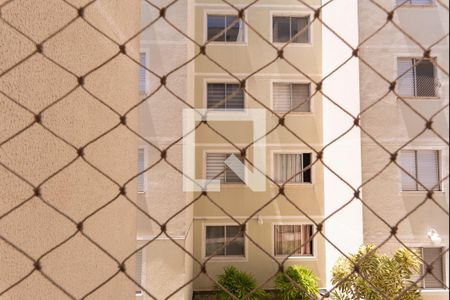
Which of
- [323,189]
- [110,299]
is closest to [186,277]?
[323,189]

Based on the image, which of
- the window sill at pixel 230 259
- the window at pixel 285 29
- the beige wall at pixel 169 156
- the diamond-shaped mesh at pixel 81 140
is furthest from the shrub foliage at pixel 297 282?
the diamond-shaped mesh at pixel 81 140

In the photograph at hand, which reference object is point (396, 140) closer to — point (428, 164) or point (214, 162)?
point (428, 164)

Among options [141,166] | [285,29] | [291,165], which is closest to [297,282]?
[291,165]

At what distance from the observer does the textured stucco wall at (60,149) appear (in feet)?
1.99

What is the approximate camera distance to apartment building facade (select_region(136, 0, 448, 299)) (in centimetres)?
426

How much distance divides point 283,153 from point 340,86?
109 cm

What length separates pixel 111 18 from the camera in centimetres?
100

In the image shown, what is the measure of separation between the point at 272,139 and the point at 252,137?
0.26 m

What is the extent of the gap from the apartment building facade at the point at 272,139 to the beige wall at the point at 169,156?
11 mm

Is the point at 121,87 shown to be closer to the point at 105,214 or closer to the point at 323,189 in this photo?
the point at 105,214

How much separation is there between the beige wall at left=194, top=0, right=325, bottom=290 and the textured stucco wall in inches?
148

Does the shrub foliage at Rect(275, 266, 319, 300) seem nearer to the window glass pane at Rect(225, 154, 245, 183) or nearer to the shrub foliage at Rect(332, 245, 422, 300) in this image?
the shrub foliage at Rect(332, 245, 422, 300)

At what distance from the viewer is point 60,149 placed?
75cm

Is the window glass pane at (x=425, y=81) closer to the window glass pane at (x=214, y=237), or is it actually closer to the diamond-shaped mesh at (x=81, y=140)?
the window glass pane at (x=214, y=237)
